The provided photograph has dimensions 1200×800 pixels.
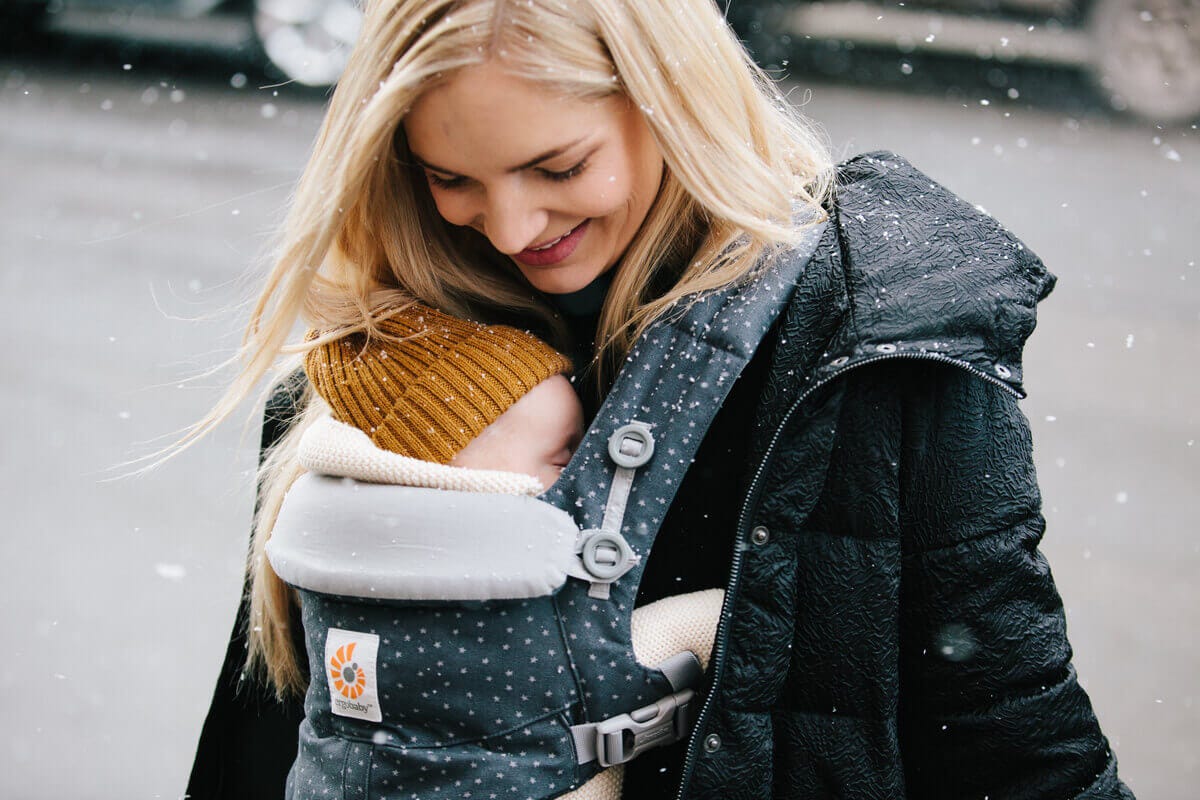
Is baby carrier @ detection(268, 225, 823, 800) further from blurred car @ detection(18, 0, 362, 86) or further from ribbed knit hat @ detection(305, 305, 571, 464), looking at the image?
blurred car @ detection(18, 0, 362, 86)

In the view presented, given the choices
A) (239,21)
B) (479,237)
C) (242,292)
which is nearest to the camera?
(479,237)

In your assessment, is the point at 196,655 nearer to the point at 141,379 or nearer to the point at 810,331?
the point at 141,379

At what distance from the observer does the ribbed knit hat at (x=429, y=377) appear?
4.26 ft

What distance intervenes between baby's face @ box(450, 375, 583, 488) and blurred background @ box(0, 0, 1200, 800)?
0.52m

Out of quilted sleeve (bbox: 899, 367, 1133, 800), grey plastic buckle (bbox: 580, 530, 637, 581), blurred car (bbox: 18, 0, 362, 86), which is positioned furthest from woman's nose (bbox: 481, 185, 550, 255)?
blurred car (bbox: 18, 0, 362, 86)

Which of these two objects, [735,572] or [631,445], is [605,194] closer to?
[631,445]

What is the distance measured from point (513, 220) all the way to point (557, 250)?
107 mm

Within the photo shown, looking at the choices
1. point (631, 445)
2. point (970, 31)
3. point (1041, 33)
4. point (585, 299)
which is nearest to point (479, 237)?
point (585, 299)

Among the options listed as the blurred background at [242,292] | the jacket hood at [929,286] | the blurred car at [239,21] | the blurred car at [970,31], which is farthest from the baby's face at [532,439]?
the blurred car at [970,31]

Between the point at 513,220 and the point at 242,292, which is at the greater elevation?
the point at 513,220

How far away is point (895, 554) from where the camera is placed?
4.01 feet

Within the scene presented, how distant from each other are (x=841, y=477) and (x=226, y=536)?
2.62m

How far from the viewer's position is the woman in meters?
1.20

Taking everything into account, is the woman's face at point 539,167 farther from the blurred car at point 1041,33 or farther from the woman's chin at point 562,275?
the blurred car at point 1041,33
